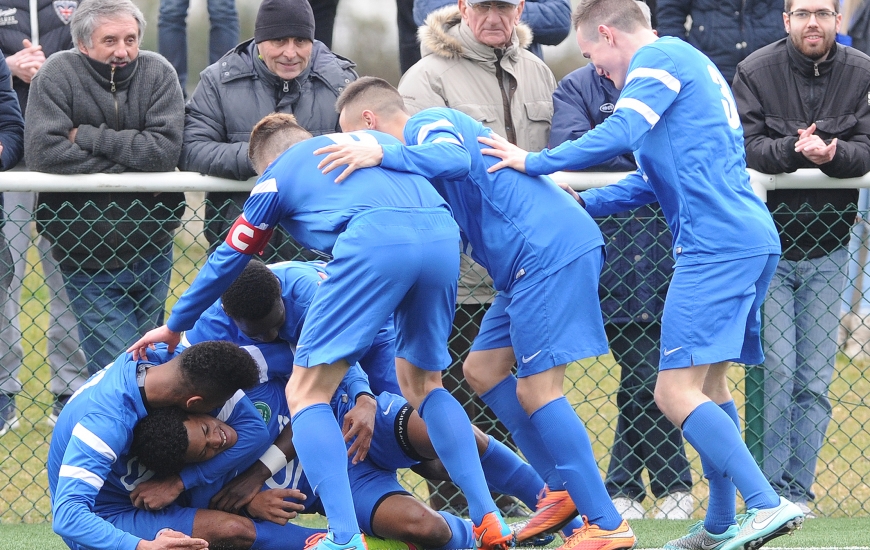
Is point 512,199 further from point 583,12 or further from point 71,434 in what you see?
point 71,434

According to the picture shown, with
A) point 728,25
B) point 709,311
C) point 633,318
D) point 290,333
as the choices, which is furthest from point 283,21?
point 709,311

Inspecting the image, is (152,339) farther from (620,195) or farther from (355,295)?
(620,195)

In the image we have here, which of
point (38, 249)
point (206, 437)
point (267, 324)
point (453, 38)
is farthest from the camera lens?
point (38, 249)

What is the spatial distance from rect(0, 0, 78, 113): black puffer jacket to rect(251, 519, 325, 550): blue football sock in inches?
119

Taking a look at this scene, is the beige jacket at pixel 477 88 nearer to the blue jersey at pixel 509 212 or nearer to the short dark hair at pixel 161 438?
the blue jersey at pixel 509 212

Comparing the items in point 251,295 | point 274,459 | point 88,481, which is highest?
→ point 251,295

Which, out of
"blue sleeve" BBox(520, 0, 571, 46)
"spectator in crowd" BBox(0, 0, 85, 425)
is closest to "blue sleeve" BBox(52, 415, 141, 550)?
"spectator in crowd" BBox(0, 0, 85, 425)

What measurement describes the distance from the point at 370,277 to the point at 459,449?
73 centimetres

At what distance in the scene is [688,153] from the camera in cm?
430

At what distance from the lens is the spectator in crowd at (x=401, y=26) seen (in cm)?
736

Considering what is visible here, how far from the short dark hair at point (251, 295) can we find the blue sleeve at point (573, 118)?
1.71 m

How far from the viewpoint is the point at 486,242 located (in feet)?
14.6

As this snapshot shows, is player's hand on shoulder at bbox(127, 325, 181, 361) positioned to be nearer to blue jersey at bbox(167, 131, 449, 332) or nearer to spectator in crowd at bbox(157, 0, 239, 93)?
blue jersey at bbox(167, 131, 449, 332)

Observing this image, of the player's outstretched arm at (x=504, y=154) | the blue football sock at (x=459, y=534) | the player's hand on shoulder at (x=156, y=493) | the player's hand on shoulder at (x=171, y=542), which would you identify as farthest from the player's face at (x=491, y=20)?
the player's hand on shoulder at (x=171, y=542)
